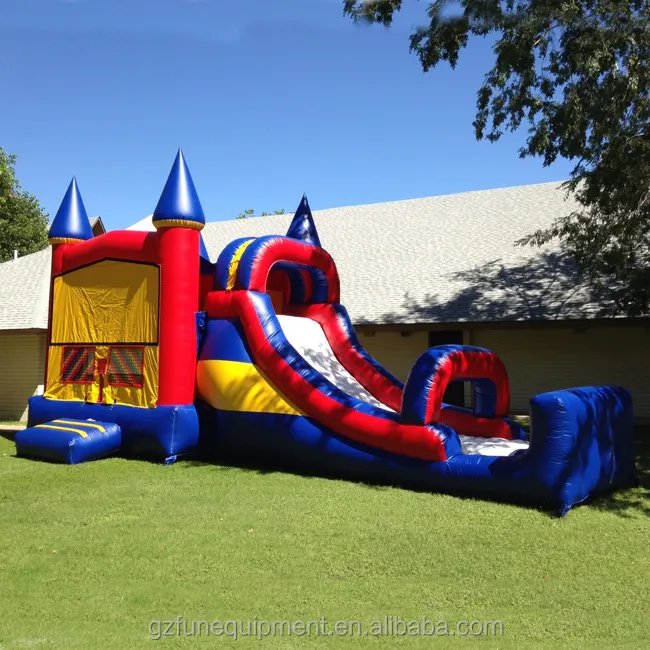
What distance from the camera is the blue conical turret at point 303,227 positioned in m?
11.6

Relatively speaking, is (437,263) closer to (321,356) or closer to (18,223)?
(321,356)

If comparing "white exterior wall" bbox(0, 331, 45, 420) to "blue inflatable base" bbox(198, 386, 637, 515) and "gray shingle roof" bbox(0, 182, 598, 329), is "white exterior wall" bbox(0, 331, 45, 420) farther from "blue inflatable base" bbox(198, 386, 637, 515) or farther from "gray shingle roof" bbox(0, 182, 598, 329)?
"blue inflatable base" bbox(198, 386, 637, 515)

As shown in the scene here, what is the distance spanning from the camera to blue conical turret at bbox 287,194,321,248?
459 inches

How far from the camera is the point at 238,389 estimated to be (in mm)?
9578

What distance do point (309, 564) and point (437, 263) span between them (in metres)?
11.8

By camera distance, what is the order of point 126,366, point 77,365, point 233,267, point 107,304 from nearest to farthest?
point 233,267 → point 126,366 → point 107,304 → point 77,365

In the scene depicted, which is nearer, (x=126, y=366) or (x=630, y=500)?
(x=630, y=500)

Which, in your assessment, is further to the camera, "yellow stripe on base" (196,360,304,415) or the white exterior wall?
the white exterior wall

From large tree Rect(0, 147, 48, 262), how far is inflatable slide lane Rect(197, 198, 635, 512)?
2334 cm

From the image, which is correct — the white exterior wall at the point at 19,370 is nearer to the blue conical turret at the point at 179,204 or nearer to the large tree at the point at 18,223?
the blue conical turret at the point at 179,204

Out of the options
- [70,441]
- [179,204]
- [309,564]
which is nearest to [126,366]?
[70,441]

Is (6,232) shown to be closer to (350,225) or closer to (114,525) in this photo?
(350,225)

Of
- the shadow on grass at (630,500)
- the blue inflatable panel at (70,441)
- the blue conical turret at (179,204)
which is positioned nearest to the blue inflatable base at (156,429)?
the blue inflatable panel at (70,441)

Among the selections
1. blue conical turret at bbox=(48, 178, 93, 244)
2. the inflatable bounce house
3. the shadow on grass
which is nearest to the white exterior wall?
blue conical turret at bbox=(48, 178, 93, 244)
